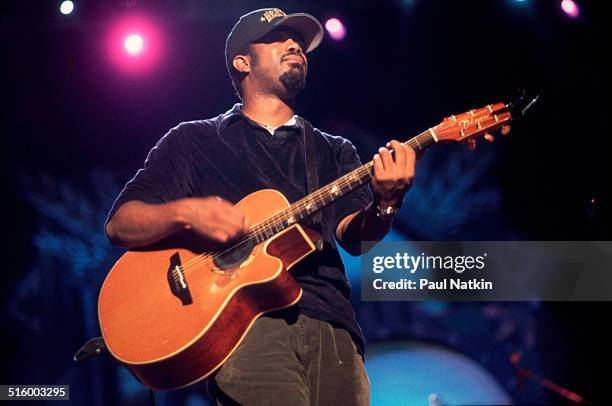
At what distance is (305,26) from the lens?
394cm

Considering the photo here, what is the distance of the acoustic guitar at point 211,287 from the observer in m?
2.80

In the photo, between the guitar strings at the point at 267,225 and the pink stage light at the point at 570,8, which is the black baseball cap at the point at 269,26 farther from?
the pink stage light at the point at 570,8

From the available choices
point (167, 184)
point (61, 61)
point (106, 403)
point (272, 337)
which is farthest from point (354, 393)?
point (61, 61)

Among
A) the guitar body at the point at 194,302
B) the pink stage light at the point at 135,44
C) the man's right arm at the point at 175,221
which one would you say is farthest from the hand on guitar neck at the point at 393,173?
the pink stage light at the point at 135,44

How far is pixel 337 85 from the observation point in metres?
6.62

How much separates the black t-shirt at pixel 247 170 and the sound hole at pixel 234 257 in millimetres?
254

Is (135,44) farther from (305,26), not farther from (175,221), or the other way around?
(175,221)

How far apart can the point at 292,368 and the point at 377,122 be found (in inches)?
165

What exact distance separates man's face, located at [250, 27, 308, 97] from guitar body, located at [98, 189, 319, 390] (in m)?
0.92

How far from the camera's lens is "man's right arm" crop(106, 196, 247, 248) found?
9.51ft

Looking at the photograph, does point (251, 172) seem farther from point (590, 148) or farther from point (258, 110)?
point (590, 148)

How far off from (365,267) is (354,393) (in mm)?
3490

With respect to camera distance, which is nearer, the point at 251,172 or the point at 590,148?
the point at 251,172

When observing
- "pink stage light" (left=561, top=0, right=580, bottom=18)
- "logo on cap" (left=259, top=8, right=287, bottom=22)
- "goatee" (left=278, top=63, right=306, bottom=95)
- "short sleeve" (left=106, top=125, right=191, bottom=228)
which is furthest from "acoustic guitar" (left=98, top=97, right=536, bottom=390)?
"pink stage light" (left=561, top=0, right=580, bottom=18)
